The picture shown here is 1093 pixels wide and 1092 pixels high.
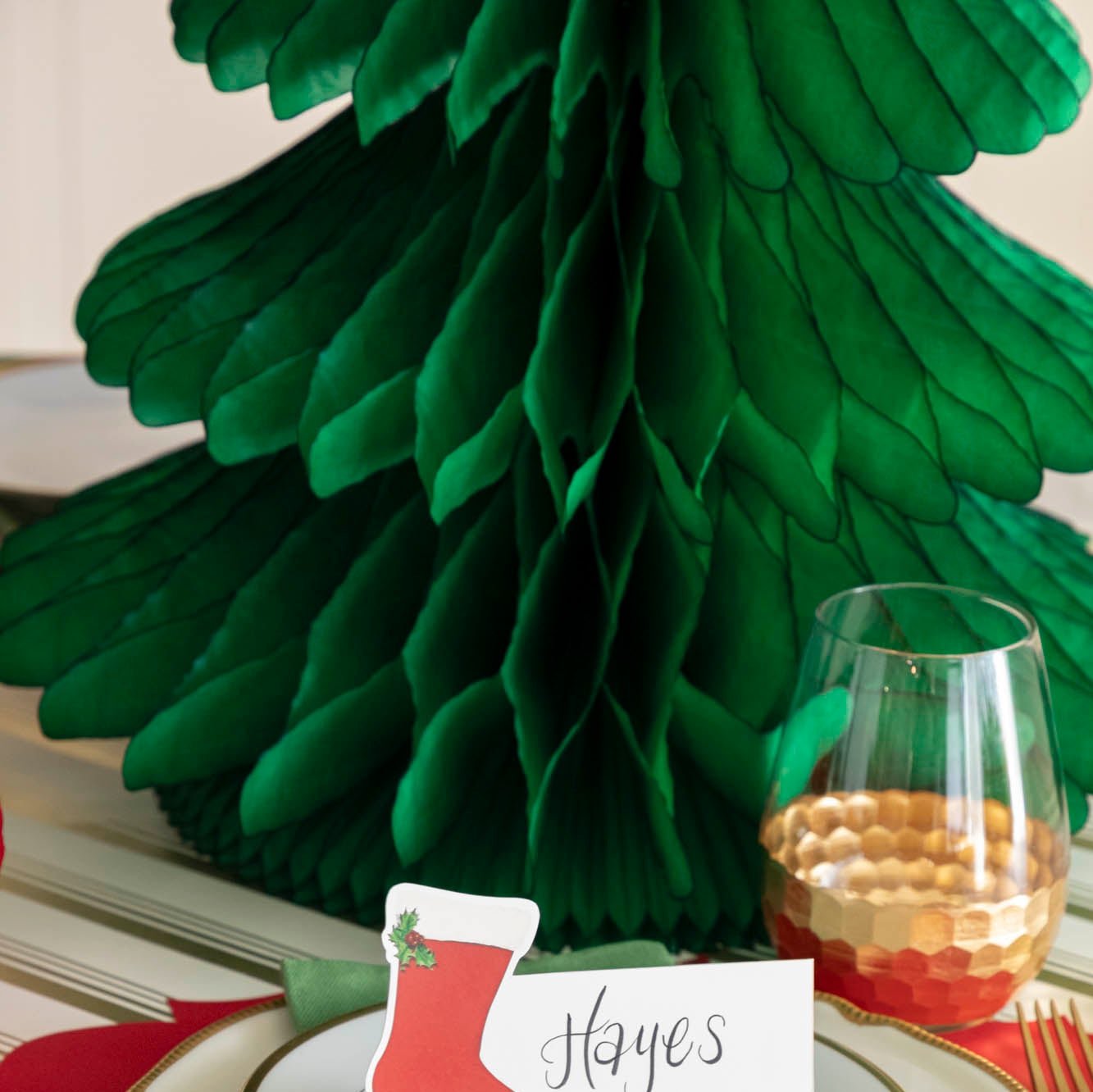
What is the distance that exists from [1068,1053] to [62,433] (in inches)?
26.0

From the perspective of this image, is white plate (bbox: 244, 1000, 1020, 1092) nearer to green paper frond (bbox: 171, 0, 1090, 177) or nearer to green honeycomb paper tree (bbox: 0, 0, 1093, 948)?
green honeycomb paper tree (bbox: 0, 0, 1093, 948)

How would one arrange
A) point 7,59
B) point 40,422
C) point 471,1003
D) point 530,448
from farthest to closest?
point 7,59
point 40,422
point 530,448
point 471,1003

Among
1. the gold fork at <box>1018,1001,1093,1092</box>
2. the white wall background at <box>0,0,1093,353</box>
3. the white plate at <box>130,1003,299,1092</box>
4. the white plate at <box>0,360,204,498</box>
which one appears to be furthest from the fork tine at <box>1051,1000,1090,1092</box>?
the white wall background at <box>0,0,1093,353</box>

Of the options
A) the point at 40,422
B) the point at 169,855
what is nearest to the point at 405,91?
the point at 169,855

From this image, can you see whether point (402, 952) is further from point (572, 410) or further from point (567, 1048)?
point (572, 410)

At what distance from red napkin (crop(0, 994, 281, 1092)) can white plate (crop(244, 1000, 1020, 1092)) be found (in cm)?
6

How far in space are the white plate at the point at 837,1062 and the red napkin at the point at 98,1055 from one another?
0.06 meters

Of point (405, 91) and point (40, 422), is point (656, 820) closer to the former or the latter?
point (405, 91)

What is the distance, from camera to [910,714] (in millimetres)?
387

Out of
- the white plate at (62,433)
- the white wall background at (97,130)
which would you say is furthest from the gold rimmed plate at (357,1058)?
the white wall background at (97,130)

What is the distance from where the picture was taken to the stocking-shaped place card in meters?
0.32

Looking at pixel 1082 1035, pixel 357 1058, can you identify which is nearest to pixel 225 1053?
pixel 357 1058

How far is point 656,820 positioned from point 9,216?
3.54 feet

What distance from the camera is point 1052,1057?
427 millimetres
